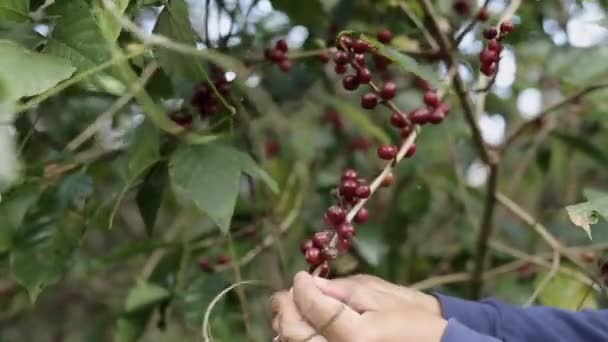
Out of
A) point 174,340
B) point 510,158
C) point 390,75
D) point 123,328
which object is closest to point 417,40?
point 390,75

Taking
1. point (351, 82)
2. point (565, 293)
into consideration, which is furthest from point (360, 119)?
point (351, 82)

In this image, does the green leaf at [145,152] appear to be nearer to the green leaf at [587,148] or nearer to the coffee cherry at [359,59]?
the coffee cherry at [359,59]

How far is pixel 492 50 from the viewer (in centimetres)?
66

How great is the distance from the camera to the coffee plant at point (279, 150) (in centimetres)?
60

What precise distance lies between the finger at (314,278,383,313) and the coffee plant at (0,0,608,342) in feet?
0.05

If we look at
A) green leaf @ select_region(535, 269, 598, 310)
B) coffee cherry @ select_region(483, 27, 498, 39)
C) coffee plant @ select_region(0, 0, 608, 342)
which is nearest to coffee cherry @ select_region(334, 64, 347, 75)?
coffee plant @ select_region(0, 0, 608, 342)

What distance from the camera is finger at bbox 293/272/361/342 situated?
527 mm

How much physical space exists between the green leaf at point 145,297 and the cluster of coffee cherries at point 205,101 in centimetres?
22

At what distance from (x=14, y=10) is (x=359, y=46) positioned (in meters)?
0.21

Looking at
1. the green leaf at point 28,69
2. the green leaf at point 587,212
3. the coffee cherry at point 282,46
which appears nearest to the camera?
the green leaf at point 28,69

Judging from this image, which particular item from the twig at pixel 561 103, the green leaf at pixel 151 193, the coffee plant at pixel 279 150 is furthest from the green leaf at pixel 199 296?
the twig at pixel 561 103

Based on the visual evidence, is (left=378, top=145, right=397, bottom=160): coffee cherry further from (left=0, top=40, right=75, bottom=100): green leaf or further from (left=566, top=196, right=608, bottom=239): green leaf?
(left=0, top=40, right=75, bottom=100): green leaf

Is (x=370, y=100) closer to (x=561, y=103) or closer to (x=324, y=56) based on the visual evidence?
(x=324, y=56)

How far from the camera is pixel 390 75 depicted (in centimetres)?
122
